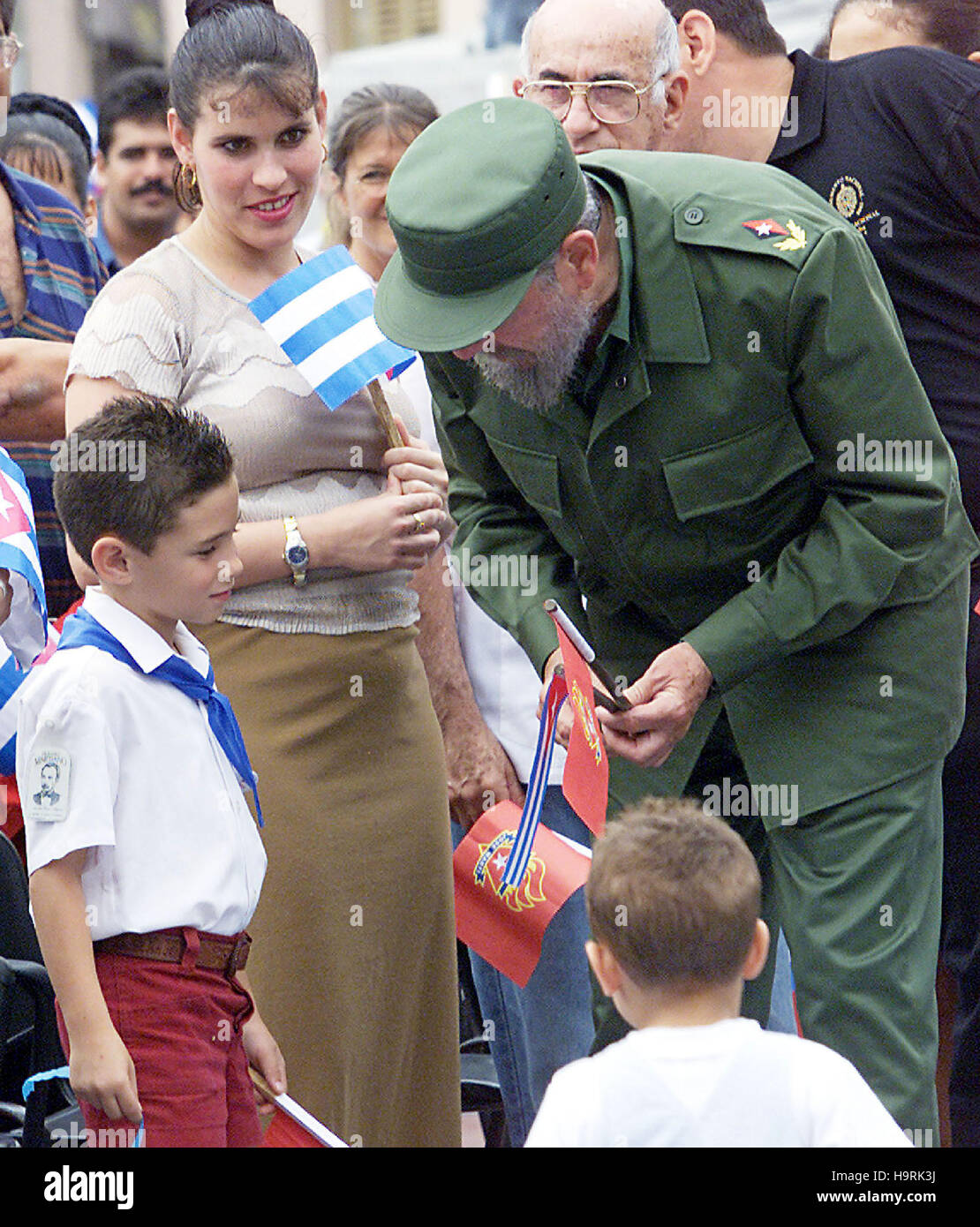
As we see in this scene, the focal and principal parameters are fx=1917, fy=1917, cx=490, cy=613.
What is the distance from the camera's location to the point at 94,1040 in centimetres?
248

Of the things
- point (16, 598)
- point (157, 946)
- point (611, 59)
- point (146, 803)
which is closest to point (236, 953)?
point (157, 946)

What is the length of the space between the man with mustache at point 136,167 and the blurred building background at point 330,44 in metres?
10.3

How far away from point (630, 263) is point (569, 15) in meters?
0.98

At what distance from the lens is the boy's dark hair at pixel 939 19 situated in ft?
14.2

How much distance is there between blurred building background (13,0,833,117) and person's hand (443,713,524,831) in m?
12.6

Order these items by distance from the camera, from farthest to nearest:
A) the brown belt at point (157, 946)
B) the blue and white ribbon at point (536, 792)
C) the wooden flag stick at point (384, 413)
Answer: the wooden flag stick at point (384, 413), the blue and white ribbon at point (536, 792), the brown belt at point (157, 946)

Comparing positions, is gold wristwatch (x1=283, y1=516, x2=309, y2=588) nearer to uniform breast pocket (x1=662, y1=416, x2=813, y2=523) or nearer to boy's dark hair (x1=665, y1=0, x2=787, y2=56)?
uniform breast pocket (x1=662, y1=416, x2=813, y2=523)

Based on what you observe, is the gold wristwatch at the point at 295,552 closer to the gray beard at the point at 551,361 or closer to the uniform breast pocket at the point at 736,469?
the gray beard at the point at 551,361

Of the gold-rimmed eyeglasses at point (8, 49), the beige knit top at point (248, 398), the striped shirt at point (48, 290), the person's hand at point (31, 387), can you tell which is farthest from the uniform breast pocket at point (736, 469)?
the gold-rimmed eyeglasses at point (8, 49)

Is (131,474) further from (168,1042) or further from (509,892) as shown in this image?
(509,892)
